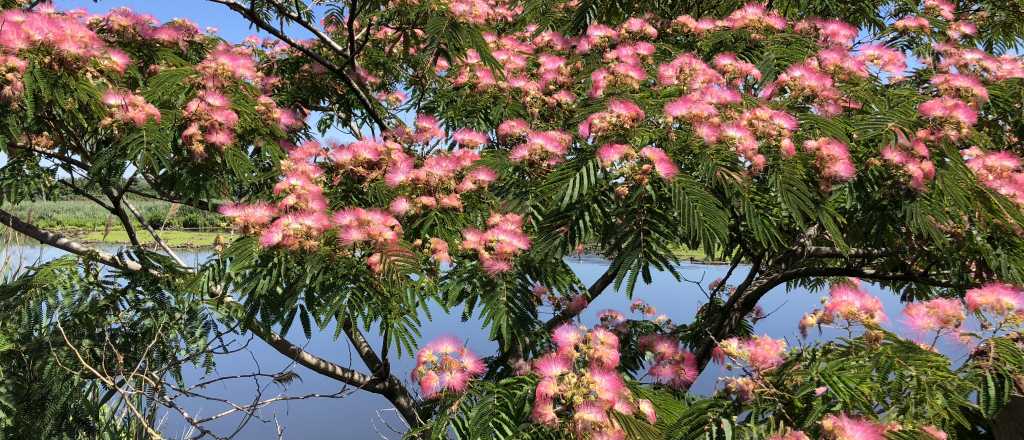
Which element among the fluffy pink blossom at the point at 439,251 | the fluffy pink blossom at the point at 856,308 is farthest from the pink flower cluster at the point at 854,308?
the fluffy pink blossom at the point at 439,251

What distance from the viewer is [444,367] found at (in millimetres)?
2350

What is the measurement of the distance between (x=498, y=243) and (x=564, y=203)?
36cm

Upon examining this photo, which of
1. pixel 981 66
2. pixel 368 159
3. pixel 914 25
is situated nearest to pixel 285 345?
pixel 368 159

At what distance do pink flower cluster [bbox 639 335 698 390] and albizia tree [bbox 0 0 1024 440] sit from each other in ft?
0.05

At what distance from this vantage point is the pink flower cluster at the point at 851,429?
1.55 m

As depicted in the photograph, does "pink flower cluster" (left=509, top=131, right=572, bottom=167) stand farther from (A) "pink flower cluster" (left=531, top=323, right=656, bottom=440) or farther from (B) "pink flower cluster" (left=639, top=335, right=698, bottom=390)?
(B) "pink flower cluster" (left=639, top=335, right=698, bottom=390)

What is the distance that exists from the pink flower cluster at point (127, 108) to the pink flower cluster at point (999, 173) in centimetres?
363

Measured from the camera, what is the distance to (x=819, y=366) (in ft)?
5.57

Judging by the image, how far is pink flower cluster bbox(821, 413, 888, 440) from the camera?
1.55 m

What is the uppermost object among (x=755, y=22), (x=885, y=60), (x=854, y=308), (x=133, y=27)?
(x=755, y=22)

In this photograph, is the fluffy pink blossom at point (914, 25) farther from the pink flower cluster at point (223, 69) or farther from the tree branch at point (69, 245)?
the tree branch at point (69, 245)

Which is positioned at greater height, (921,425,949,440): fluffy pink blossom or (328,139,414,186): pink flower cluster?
(328,139,414,186): pink flower cluster

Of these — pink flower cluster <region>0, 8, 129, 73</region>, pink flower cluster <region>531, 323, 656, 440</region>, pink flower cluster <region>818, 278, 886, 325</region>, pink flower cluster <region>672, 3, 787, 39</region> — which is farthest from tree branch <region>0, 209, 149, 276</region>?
pink flower cluster <region>672, 3, 787, 39</region>

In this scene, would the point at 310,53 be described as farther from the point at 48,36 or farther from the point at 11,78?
the point at 11,78
